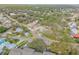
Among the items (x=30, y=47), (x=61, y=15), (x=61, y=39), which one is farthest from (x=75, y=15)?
(x=30, y=47)

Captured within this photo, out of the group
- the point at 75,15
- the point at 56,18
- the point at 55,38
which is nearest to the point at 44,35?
the point at 55,38

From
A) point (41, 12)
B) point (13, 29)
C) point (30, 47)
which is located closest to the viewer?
point (30, 47)

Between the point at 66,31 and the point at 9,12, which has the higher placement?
the point at 9,12

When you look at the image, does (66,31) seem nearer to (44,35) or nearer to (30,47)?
(44,35)

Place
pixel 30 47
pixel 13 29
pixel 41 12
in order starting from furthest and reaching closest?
pixel 41 12, pixel 13 29, pixel 30 47

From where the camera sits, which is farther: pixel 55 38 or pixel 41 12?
pixel 41 12
